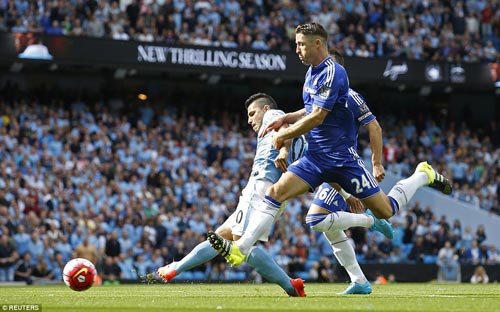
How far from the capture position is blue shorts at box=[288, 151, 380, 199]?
9.82 metres

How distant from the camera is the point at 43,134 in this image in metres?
25.6

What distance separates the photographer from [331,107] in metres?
9.63

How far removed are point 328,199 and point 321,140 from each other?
120 centimetres

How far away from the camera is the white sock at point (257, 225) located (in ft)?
30.2

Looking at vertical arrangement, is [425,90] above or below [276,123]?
below

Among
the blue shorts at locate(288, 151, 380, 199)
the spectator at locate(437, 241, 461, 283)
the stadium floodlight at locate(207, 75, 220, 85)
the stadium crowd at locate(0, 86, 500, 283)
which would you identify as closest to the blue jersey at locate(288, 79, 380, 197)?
the blue shorts at locate(288, 151, 380, 199)

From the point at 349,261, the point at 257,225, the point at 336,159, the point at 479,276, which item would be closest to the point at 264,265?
the point at 257,225

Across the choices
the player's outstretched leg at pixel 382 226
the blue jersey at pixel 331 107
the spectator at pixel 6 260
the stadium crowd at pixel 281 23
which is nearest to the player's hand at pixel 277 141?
the blue jersey at pixel 331 107

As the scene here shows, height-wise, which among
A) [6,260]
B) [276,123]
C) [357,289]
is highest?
[276,123]

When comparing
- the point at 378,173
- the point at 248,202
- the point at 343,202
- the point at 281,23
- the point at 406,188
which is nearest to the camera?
the point at 248,202

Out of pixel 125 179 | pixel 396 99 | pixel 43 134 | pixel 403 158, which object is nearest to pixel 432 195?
pixel 403 158

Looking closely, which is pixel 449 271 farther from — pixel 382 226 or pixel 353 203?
pixel 353 203

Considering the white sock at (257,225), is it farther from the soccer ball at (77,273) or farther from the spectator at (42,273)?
the spectator at (42,273)

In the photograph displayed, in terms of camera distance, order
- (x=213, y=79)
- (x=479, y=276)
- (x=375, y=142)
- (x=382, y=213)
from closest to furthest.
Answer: (x=382, y=213) → (x=375, y=142) → (x=479, y=276) → (x=213, y=79)
